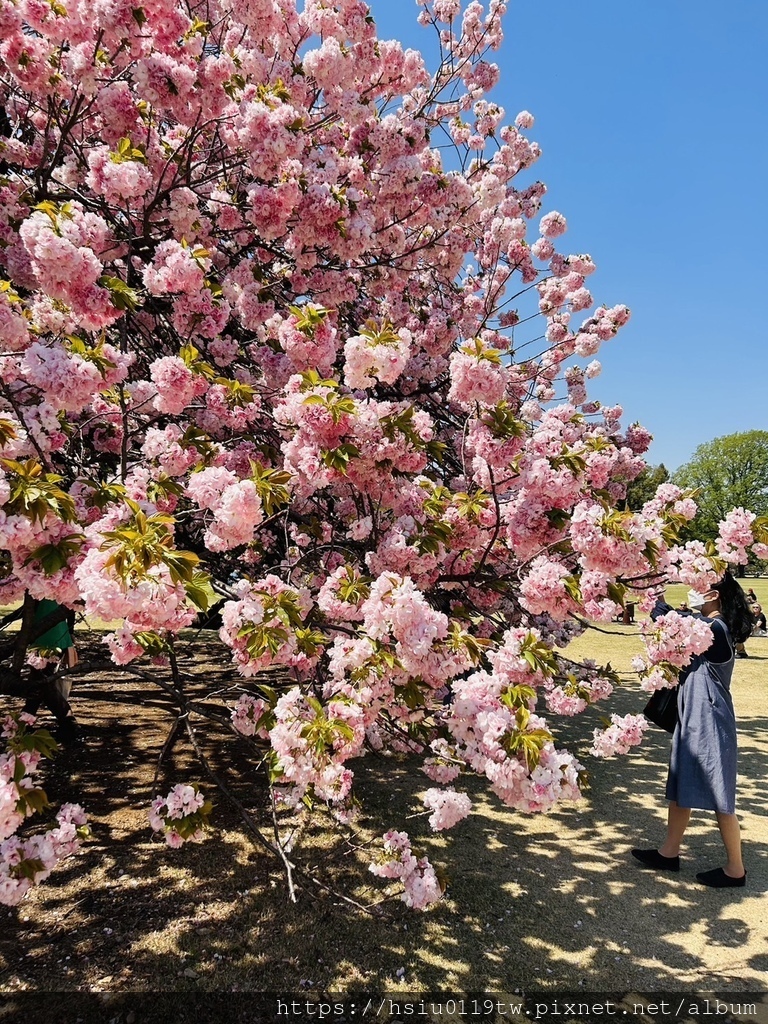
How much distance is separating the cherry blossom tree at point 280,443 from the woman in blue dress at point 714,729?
1.33ft

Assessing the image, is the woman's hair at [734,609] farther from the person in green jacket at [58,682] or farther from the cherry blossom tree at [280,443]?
the person in green jacket at [58,682]

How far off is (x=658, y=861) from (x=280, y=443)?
Result: 420 cm

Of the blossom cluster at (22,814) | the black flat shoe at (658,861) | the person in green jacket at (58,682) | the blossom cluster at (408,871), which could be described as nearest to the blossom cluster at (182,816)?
the blossom cluster at (22,814)

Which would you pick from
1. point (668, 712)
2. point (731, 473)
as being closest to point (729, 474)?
point (731, 473)

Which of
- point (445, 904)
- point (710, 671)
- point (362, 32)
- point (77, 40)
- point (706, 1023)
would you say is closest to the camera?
point (706, 1023)

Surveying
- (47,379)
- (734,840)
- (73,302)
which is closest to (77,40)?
(73,302)

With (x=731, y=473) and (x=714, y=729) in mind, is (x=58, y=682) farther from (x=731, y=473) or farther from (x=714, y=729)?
(x=731, y=473)

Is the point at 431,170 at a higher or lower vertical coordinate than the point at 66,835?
higher

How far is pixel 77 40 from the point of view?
3.17m

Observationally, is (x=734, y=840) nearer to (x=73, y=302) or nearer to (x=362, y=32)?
(x=73, y=302)

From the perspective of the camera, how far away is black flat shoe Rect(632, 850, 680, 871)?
4285mm

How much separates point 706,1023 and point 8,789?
347cm

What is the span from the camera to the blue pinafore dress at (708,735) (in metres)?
3.86

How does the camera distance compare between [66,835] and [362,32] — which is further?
[362,32]
